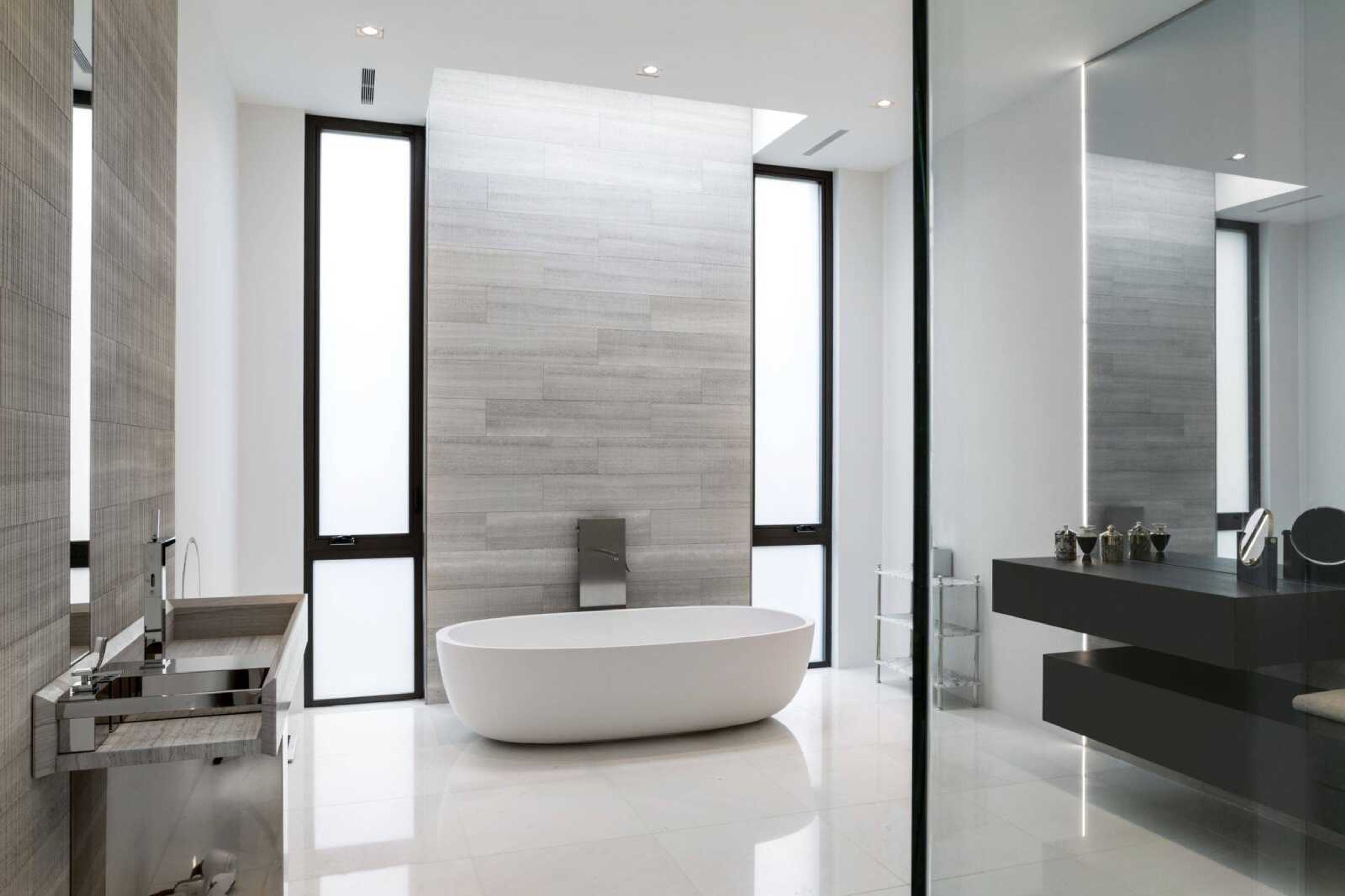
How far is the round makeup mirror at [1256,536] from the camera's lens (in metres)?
0.69

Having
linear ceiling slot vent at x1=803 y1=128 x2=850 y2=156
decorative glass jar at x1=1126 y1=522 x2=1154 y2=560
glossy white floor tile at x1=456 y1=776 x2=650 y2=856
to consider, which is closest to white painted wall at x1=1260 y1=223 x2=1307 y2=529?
decorative glass jar at x1=1126 y1=522 x2=1154 y2=560

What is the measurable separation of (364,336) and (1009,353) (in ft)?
15.6

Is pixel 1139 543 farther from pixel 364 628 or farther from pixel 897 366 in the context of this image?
pixel 897 366

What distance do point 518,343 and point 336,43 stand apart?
179 cm

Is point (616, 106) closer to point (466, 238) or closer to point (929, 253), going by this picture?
point (466, 238)

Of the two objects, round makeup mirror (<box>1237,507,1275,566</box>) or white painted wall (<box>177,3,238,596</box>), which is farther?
white painted wall (<box>177,3,238,596</box>)

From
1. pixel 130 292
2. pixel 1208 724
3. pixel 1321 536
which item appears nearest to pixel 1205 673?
pixel 1208 724

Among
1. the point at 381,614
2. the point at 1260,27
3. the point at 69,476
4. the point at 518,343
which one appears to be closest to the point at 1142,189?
the point at 1260,27

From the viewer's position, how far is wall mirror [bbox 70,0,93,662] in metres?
1.97

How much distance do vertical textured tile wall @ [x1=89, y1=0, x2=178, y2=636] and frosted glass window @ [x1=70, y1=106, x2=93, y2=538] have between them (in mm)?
44

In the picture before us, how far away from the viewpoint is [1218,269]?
76 cm

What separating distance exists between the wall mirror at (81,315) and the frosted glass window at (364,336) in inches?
120

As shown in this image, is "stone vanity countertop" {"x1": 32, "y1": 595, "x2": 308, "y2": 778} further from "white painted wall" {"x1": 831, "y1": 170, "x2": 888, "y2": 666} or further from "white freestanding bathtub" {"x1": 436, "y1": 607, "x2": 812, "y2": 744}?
"white painted wall" {"x1": 831, "y1": 170, "x2": 888, "y2": 666}

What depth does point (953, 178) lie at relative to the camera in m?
1.04
